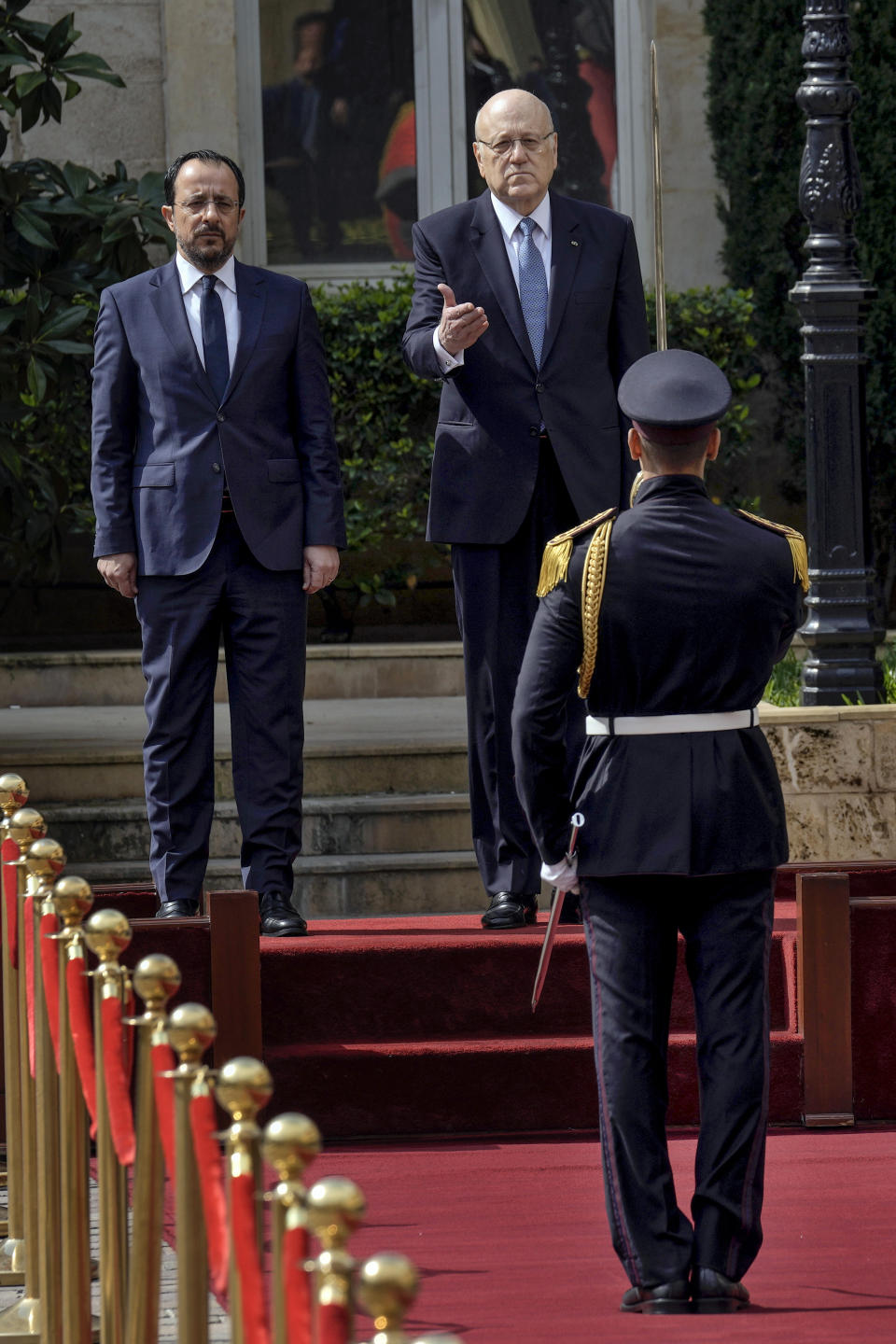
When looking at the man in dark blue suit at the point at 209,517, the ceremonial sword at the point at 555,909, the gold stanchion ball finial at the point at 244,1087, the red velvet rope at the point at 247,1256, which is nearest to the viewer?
the red velvet rope at the point at 247,1256

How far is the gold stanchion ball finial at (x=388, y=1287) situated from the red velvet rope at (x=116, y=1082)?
4.17 feet

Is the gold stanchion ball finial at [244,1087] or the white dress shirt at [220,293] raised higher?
the white dress shirt at [220,293]

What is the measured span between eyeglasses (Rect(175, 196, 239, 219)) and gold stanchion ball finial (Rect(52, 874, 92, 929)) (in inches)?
91.7

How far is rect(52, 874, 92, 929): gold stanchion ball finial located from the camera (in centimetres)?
341

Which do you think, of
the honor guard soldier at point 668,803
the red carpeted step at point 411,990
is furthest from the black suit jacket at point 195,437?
the honor guard soldier at point 668,803

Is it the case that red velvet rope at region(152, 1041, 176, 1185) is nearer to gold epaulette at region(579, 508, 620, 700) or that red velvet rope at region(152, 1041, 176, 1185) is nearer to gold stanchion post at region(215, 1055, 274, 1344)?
gold stanchion post at region(215, 1055, 274, 1344)

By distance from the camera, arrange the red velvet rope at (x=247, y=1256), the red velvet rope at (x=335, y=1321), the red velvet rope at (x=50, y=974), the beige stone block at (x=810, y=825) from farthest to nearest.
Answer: the beige stone block at (x=810, y=825) < the red velvet rope at (x=50, y=974) < the red velvet rope at (x=247, y=1256) < the red velvet rope at (x=335, y=1321)

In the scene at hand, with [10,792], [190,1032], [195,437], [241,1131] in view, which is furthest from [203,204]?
[241,1131]

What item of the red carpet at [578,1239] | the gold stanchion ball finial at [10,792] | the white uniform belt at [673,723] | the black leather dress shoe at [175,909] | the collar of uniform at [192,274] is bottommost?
the red carpet at [578,1239]

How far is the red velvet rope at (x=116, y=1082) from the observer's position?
2992 millimetres

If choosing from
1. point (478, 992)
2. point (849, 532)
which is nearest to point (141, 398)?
point (478, 992)

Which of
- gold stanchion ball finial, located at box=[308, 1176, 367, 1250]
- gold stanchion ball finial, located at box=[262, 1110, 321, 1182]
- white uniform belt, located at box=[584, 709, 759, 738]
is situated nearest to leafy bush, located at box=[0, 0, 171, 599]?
white uniform belt, located at box=[584, 709, 759, 738]

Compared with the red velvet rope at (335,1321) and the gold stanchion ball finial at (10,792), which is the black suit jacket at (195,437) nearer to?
the gold stanchion ball finial at (10,792)

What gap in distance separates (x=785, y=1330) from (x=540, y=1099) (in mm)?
1722
